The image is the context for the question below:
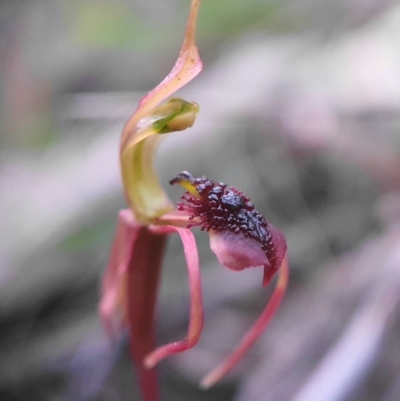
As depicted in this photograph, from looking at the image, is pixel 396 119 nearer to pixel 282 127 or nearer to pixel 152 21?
pixel 282 127

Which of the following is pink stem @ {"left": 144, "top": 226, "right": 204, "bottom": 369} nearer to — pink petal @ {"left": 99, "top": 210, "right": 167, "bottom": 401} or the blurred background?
pink petal @ {"left": 99, "top": 210, "right": 167, "bottom": 401}

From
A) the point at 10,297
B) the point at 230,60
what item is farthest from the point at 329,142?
the point at 10,297

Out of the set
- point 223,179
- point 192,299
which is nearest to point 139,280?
point 192,299

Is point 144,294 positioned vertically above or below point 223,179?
above

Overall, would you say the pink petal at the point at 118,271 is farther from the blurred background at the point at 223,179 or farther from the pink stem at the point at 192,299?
the blurred background at the point at 223,179

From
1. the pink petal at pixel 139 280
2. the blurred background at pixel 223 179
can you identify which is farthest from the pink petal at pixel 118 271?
the blurred background at pixel 223 179

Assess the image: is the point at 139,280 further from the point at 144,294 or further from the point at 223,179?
the point at 223,179
